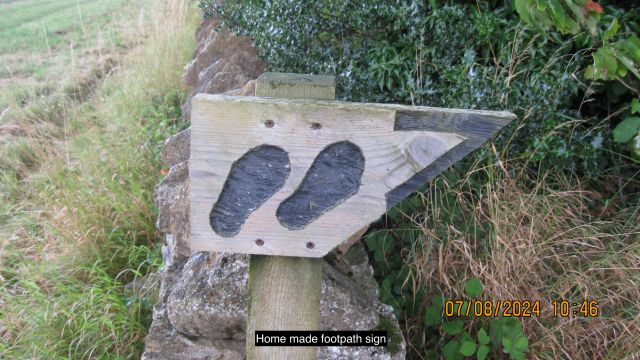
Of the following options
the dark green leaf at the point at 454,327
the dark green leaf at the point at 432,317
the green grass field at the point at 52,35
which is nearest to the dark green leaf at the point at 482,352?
the dark green leaf at the point at 454,327

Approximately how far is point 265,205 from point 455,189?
4.08 ft

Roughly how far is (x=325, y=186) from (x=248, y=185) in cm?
17

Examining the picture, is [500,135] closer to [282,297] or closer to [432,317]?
[432,317]

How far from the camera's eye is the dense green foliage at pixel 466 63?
2.13m

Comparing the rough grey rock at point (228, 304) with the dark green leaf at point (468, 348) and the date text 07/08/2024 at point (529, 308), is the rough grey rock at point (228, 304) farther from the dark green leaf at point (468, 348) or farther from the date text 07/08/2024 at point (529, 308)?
the date text 07/08/2024 at point (529, 308)

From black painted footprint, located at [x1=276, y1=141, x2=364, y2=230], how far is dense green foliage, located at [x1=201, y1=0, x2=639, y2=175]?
109cm

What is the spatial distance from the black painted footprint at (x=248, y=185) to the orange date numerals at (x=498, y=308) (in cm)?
113

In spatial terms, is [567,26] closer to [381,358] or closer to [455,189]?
[455,189]

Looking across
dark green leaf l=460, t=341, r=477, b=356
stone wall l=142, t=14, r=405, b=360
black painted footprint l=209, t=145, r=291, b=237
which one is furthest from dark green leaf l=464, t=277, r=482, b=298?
black painted footprint l=209, t=145, r=291, b=237

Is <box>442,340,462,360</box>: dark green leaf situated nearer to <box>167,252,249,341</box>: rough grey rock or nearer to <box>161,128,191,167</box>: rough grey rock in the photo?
<box>167,252,249,341</box>: rough grey rock

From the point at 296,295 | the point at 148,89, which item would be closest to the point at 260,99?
the point at 296,295

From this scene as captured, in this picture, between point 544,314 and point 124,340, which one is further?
point 124,340

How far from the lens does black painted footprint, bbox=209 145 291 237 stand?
117cm

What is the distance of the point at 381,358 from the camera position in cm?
181
